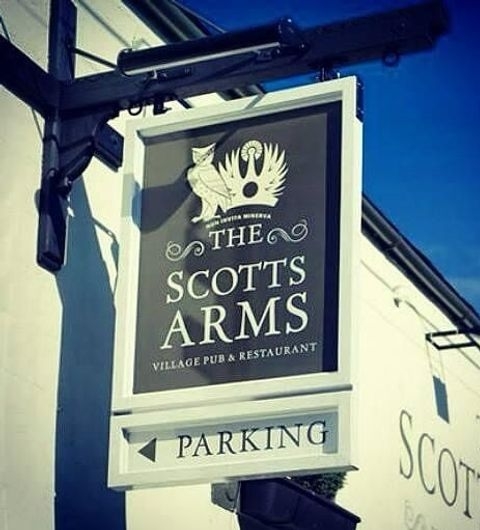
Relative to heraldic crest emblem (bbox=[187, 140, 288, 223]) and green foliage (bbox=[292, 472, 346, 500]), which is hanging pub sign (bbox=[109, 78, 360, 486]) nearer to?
heraldic crest emblem (bbox=[187, 140, 288, 223])

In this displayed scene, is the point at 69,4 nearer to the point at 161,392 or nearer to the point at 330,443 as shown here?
the point at 161,392

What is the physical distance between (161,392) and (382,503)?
572cm

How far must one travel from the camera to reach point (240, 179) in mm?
7867

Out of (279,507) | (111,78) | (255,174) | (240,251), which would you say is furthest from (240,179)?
(279,507)

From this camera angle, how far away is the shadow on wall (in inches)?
330

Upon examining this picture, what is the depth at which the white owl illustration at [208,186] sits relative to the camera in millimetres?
7859

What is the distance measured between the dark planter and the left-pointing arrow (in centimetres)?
222

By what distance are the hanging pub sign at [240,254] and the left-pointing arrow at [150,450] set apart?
0.14 meters

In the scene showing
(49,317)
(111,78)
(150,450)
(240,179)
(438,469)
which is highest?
(111,78)

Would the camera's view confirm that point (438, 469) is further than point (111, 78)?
Yes

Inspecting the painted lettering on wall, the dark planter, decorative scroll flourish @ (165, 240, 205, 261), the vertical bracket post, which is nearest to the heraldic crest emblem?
decorative scroll flourish @ (165, 240, 205, 261)

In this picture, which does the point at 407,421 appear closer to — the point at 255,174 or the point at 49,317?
the point at 49,317

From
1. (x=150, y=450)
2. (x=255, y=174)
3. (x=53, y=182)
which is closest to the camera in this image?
(x=150, y=450)

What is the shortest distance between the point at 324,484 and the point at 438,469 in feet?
9.62
